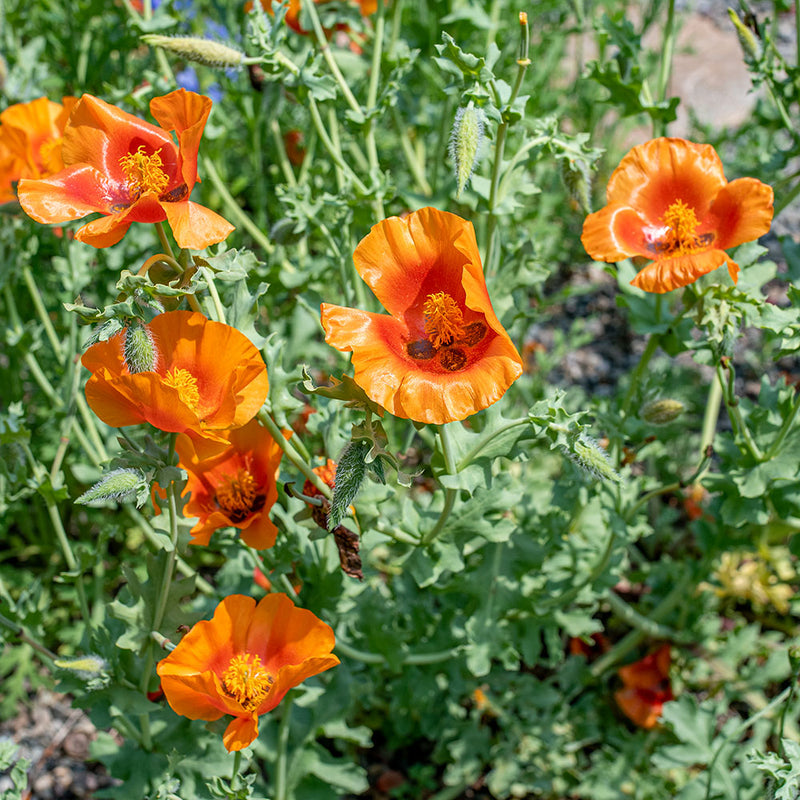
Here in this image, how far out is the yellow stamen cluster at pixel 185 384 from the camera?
1360 millimetres

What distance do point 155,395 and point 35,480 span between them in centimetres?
73

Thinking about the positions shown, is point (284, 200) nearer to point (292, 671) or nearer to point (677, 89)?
point (292, 671)

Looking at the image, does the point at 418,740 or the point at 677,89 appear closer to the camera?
the point at 418,740

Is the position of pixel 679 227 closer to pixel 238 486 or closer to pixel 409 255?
pixel 409 255

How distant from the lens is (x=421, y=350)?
145cm

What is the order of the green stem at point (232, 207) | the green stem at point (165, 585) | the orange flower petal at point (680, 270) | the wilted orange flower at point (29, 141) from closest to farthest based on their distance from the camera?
the green stem at point (165, 585)
the orange flower petal at point (680, 270)
the wilted orange flower at point (29, 141)
the green stem at point (232, 207)

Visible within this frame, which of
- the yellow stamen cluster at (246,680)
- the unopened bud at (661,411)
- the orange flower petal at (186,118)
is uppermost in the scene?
the orange flower petal at (186,118)

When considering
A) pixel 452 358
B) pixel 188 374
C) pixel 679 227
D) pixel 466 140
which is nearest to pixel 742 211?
pixel 679 227

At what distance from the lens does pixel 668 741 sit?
2.43 m

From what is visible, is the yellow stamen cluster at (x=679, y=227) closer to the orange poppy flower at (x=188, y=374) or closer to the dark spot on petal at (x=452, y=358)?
the dark spot on petal at (x=452, y=358)

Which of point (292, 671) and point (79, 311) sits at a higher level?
point (79, 311)

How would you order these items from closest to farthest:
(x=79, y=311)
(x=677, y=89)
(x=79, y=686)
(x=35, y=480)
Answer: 1. (x=79, y=311)
2. (x=79, y=686)
3. (x=35, y=480)
4. (x=677, y=89)

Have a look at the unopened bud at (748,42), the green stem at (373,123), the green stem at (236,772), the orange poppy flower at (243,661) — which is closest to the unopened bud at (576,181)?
the green stem at (373,123)

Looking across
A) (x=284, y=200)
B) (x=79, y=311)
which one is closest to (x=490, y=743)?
(x=284, y=200)
